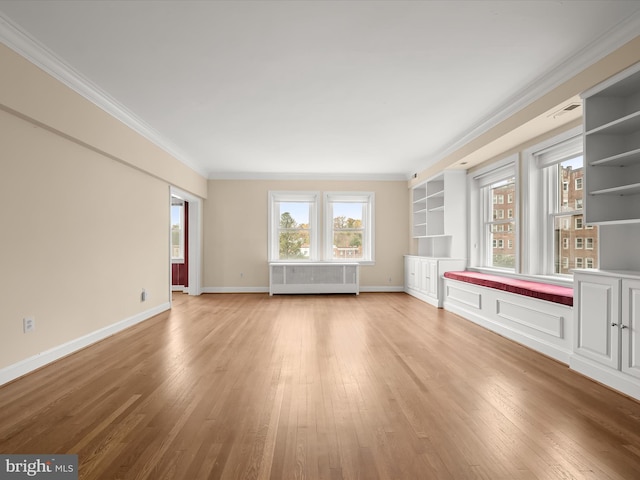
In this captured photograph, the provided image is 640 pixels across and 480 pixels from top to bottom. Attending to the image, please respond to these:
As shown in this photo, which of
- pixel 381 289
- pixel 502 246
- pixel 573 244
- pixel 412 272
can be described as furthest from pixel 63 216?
pixel 381 289

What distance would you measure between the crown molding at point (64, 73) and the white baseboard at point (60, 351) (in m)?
2.41

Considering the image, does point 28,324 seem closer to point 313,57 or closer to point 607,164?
point 313,57

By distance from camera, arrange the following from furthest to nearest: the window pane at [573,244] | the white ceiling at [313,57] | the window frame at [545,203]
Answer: the window frame at [545,203], the window pane at [573,244], the white ceiling at [313,57]

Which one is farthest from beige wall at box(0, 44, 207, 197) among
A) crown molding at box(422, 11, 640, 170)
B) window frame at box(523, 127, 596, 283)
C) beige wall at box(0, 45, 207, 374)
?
window frame at box(523, 127, 596, 283)

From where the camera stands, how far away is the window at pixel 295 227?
27.2 feet

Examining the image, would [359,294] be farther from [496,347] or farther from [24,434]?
[24,434]

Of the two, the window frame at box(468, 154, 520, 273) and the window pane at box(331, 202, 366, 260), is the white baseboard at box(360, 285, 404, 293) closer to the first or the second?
the window pane at box(331, 202, 366, 260)

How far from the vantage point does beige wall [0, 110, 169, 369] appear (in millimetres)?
2887

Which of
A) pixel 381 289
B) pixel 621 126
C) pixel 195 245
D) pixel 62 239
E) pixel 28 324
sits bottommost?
pixel 381 289

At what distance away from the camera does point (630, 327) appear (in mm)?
2574

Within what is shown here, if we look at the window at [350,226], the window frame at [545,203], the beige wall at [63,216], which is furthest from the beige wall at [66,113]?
the window frame at [545,203]

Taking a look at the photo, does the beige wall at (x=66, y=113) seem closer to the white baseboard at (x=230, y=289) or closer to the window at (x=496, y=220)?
the white baseboard at (x=230, y=289)

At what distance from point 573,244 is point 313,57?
346 cm

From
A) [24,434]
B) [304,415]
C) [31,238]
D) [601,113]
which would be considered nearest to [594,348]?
[601,113]
